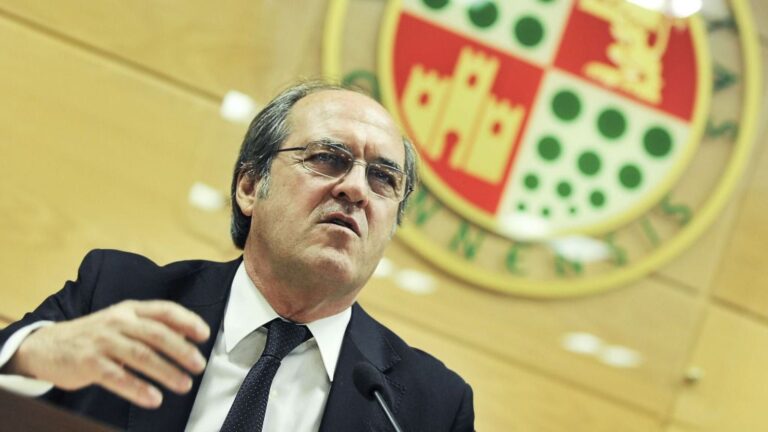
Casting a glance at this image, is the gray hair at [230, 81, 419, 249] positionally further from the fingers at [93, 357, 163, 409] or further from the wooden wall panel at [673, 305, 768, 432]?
the wooden wall panel at [673, 305, 768, 432]

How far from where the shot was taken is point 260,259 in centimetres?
169

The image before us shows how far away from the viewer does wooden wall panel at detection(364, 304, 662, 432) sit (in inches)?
88.2

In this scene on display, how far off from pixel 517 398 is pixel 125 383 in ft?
4.47

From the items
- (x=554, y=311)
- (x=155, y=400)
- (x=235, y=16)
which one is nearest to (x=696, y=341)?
(x=554, y=311)

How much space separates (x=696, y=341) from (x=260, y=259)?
131 cm

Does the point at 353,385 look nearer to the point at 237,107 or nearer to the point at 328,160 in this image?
the point at 328,160

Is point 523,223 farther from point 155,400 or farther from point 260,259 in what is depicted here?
point 155,400

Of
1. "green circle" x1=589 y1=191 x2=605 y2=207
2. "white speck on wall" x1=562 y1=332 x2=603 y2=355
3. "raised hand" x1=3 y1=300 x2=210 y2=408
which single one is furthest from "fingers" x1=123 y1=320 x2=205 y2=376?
"green circle" x1=589 y1=191 x2=605 y2=207

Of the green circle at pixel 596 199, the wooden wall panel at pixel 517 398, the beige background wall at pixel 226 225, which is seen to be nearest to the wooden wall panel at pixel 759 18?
the beige background wall at pixel 226 225

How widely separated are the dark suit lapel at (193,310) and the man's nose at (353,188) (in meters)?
0.26

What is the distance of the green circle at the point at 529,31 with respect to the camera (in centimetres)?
241

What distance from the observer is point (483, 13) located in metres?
2.39

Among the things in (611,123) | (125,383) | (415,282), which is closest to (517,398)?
(415,282)

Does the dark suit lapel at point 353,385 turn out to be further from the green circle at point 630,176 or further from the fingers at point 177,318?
the green circle at point 630,176
